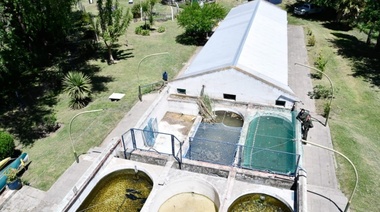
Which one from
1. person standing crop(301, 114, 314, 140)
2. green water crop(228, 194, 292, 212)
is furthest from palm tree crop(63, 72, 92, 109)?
person standing crop(301, 114, 314, 140)

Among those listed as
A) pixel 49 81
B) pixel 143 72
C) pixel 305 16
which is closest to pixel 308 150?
pixel 143 72

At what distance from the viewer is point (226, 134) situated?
20.5 meters

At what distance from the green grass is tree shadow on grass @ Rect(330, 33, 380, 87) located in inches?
714

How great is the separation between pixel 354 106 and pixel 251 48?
9.89 meters

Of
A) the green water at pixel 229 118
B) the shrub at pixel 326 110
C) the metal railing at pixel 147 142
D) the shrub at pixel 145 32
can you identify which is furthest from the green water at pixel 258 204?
the shrub at pixel 145 32

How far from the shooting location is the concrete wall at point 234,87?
21.3 meters

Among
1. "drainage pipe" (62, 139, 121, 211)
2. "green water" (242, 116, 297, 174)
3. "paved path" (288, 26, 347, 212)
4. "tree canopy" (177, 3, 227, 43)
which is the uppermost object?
"tree canopy" (177, 3, 227, 43)

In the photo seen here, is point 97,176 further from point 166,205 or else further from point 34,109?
point 34,109

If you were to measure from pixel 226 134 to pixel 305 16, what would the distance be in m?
35.7

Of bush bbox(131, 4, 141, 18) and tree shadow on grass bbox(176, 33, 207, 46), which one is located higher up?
bush bbox(131, 4, 141, 18)

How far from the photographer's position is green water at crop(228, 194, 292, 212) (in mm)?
15164

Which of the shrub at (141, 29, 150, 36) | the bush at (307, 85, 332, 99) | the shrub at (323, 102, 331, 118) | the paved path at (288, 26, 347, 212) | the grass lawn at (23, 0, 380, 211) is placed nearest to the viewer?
the paved path at (288, 26, 347, 212)

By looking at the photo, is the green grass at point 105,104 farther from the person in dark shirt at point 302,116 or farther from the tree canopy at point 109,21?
the person in dark shirt at point 302,116

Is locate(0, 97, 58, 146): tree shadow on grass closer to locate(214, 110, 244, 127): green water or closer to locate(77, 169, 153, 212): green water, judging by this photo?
locate(77, 169, 153, 212): green water
